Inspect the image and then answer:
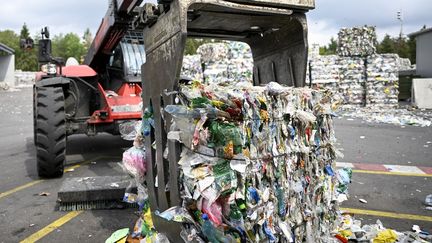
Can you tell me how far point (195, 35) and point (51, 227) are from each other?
2.48 metres

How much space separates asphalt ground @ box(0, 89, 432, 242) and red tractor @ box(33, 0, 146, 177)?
68 cm

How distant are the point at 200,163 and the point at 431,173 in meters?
4.97

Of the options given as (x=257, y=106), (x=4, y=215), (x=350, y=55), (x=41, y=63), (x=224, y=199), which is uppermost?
(x=350, y=55)

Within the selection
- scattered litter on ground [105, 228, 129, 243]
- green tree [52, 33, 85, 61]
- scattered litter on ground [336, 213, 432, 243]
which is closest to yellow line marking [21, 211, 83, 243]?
scattered litter on ground [105, 228, 129, 243]

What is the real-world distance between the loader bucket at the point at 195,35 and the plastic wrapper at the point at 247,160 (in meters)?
0.19

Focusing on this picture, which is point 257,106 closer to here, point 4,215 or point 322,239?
point 322,239

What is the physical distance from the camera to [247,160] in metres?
2.46

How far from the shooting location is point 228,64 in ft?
57.3

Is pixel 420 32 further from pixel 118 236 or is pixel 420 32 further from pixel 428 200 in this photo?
pixel 118 236

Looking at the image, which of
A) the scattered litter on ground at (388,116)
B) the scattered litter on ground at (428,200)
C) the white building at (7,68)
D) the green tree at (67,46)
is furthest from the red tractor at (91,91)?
the green tree at (67,46)

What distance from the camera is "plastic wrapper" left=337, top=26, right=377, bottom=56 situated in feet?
59.1

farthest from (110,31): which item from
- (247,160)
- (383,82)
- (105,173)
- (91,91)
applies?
(383,82)

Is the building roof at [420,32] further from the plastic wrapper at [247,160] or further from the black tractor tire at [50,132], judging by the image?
the plastic wrapper at [247,160]

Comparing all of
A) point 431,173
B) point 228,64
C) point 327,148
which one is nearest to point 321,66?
point 228,64
